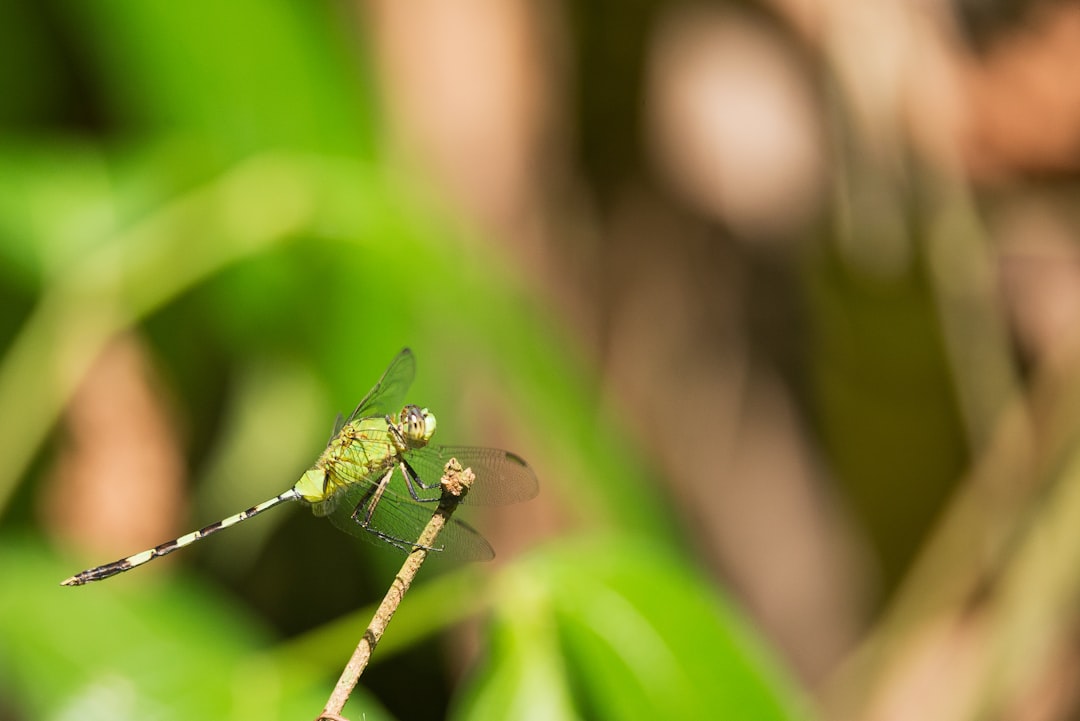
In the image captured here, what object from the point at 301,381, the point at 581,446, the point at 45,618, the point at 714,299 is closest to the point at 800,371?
the point at 714,299

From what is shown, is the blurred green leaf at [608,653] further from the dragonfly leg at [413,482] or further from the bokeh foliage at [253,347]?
the dragonfly leg at [413,482]

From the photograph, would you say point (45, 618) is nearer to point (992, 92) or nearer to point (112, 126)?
point (112, 126)

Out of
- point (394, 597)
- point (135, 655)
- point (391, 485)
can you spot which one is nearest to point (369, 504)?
point (391, 485)

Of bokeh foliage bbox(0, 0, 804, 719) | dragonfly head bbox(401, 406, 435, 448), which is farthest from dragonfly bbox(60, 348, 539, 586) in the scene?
bokeh foliage bbox(0, 0, 804, 719)

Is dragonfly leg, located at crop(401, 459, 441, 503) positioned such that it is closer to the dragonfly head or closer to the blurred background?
the dragonfly head

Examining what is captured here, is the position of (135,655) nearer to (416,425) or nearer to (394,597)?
(416,425)

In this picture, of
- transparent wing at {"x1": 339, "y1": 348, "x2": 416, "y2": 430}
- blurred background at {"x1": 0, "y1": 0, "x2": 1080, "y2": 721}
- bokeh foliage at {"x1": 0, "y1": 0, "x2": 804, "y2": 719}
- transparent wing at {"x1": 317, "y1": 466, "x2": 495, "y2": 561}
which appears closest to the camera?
transparent wing at {"x1": 317, "y1": 466, "x2": 495, "y2": 561}

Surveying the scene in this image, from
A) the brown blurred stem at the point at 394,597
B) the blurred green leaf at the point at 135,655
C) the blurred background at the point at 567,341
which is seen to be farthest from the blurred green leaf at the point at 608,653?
the brown blurred stem at the point at 394,597

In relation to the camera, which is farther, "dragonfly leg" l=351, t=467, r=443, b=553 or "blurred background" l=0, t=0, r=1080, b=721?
"blurred background" l=0, t=0, r=1080, b=721
